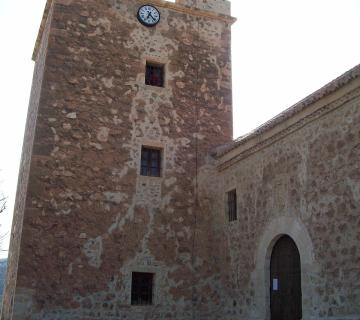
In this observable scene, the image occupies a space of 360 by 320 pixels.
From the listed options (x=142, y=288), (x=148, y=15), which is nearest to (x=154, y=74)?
(x=148, y=15)

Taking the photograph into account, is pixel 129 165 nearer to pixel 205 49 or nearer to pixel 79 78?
pixel 79 78

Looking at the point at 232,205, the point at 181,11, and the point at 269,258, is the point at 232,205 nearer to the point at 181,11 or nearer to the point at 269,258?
the point at 269,258

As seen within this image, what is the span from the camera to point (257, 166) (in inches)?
424

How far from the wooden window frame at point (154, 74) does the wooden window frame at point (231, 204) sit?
10.7 feet

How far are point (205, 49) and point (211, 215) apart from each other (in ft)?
14.8

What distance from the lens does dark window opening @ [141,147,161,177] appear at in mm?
12227

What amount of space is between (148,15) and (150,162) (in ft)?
12.7

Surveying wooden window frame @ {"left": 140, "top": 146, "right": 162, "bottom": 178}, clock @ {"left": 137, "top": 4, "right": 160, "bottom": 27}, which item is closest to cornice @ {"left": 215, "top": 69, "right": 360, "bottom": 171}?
wooden window frame @ {"left": 140, "top": 146, "right": 162, "bottom": 178}

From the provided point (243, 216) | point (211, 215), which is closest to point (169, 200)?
point (211, 215)

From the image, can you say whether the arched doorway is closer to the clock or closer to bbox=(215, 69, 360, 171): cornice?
bbox=(215, 69, 360, 171): cornice

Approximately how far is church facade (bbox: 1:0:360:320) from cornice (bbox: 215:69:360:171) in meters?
0.03

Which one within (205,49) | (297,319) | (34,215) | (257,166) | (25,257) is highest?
(205,49)

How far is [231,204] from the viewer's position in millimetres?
11914

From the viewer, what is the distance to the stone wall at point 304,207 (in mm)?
7949
